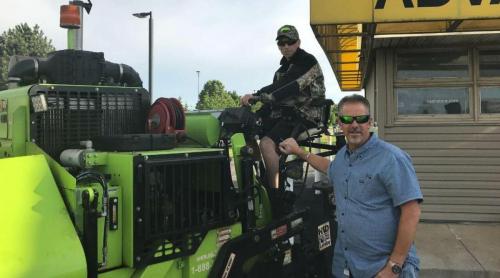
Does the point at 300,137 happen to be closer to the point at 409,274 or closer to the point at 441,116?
the point at 409,274

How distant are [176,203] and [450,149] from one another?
592cm

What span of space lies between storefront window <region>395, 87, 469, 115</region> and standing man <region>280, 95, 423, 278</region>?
5219mm

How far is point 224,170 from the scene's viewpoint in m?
3.26

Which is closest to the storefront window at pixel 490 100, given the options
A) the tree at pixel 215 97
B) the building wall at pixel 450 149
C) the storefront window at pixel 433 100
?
the building wall at pixel 450 149

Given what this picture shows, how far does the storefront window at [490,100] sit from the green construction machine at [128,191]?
15.7ft

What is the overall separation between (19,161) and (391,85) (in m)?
6.31

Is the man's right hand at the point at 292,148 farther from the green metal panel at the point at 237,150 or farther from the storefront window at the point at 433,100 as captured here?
the storefront window at the point at 433,100

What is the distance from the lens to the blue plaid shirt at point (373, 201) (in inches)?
104

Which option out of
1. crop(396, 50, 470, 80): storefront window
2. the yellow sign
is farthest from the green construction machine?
crop(396, 50, 470, 80): storefront window

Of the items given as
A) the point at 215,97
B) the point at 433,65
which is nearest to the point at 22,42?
the point at 215,97

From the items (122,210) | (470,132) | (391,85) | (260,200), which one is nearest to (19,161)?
(122,210)

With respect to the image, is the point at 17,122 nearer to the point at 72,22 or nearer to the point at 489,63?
the point at 72,22

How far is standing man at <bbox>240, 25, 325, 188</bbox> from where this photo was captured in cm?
400

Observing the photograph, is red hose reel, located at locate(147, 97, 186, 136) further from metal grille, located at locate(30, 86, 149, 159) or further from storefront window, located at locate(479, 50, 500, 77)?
storefront window, located at locate(479, 50, 500, 77)
